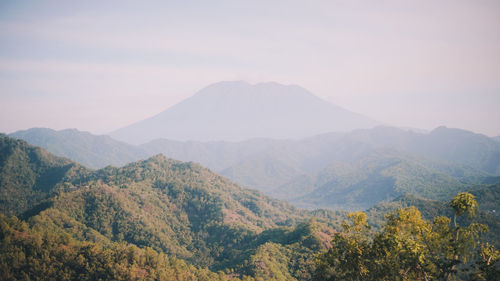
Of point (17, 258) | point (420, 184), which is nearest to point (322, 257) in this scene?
point (17, 258)

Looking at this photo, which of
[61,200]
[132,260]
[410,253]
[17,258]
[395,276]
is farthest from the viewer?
[61,200]

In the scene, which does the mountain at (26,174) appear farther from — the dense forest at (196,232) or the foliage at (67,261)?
the foliage at (67,261)

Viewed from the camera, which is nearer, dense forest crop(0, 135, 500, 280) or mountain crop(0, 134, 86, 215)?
dense forest crop(0, 135, 500, 280)

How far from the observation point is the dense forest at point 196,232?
13.3 m

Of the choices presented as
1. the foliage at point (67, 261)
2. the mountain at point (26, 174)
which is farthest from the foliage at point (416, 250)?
the mountain at point (26, 174)

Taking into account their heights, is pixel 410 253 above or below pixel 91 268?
above

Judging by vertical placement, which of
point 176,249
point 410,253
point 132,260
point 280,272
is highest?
point 410,253

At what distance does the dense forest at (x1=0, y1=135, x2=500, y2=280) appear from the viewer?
13266mm

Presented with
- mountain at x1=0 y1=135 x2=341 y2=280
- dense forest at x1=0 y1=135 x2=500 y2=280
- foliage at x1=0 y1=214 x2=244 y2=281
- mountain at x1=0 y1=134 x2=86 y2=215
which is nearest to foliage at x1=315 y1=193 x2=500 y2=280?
dense forest at x1=0 y1=135 x2=500 y2=280

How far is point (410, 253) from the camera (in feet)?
41.3

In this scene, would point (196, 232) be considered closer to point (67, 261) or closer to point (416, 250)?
point (67, 261)

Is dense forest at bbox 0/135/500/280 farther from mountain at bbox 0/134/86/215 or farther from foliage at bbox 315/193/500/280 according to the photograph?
mountain at bbox 0/134/86/215

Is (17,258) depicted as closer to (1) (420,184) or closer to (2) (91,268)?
(2) (91,268)

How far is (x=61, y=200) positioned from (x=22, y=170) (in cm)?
6567
